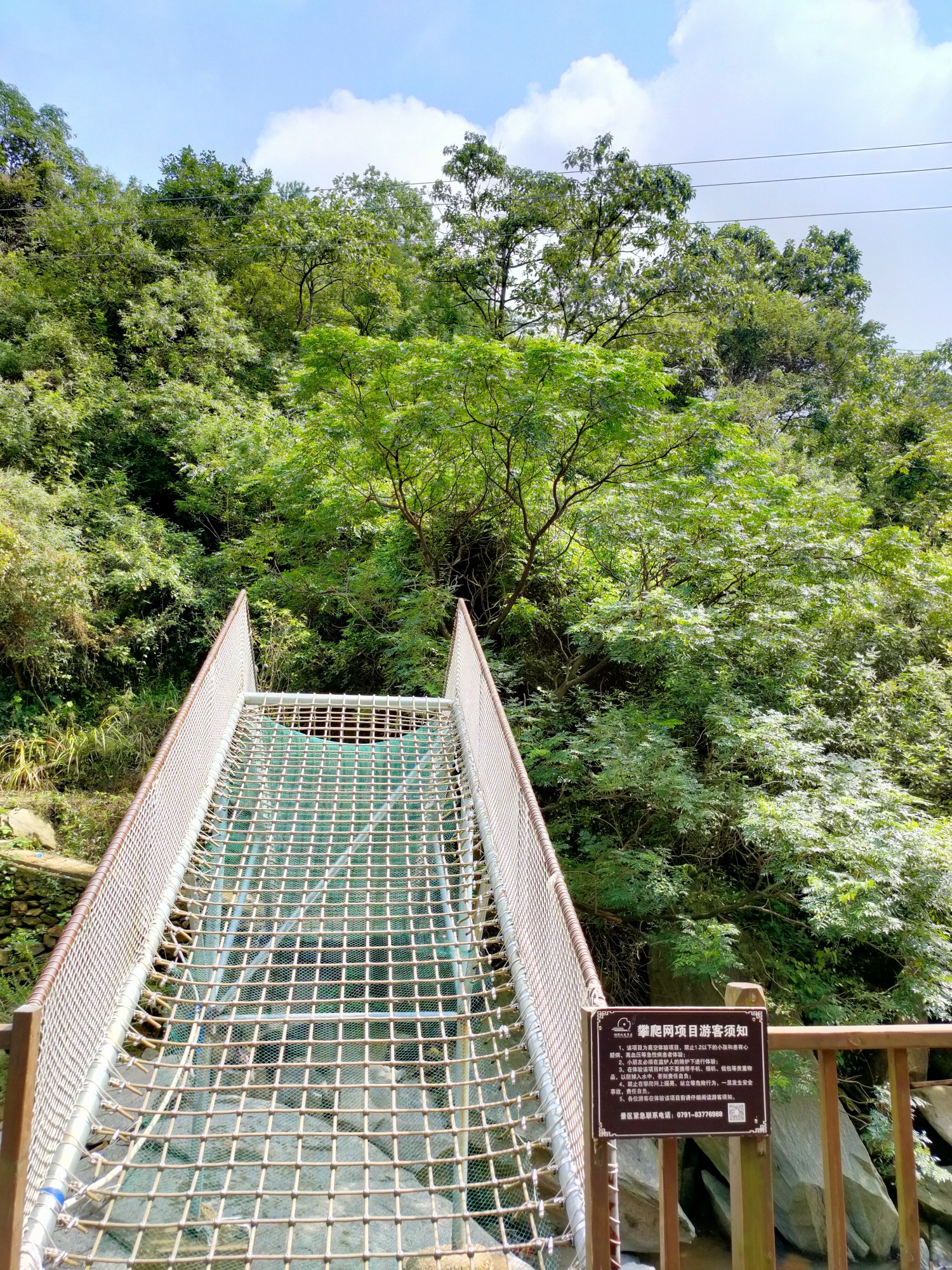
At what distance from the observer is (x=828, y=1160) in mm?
1341

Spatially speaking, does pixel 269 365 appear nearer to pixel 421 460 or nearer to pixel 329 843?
pixel 421 460

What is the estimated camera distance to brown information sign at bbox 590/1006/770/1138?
1243 mm

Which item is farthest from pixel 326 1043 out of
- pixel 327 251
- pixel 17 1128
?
pixel 327 251

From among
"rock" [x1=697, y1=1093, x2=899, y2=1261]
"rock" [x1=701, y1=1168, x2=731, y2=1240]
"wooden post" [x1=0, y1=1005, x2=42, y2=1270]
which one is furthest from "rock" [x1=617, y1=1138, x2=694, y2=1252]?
"wooden post" [x1=0, y1=1005, x2=42, y2=1270]

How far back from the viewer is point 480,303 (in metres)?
11.8

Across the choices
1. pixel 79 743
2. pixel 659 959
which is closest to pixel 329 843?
pixel 659 959

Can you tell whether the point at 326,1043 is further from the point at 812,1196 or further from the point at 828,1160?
the point at 812,1196

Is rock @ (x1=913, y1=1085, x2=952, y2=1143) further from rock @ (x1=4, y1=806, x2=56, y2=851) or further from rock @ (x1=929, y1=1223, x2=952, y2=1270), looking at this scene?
rock @ (x1=4, y1=806, x2=56, y2=851)

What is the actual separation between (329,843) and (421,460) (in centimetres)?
387

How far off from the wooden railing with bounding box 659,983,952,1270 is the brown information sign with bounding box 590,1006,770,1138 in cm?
5

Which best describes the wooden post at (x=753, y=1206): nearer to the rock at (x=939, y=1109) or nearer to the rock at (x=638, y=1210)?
the rock at (x=638, y=1210)

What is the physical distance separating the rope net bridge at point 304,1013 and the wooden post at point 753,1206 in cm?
36

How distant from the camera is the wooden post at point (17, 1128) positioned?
1.17 meters

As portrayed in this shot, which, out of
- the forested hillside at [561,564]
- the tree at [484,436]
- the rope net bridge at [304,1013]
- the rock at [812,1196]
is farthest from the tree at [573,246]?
the rock at [812,1196]
